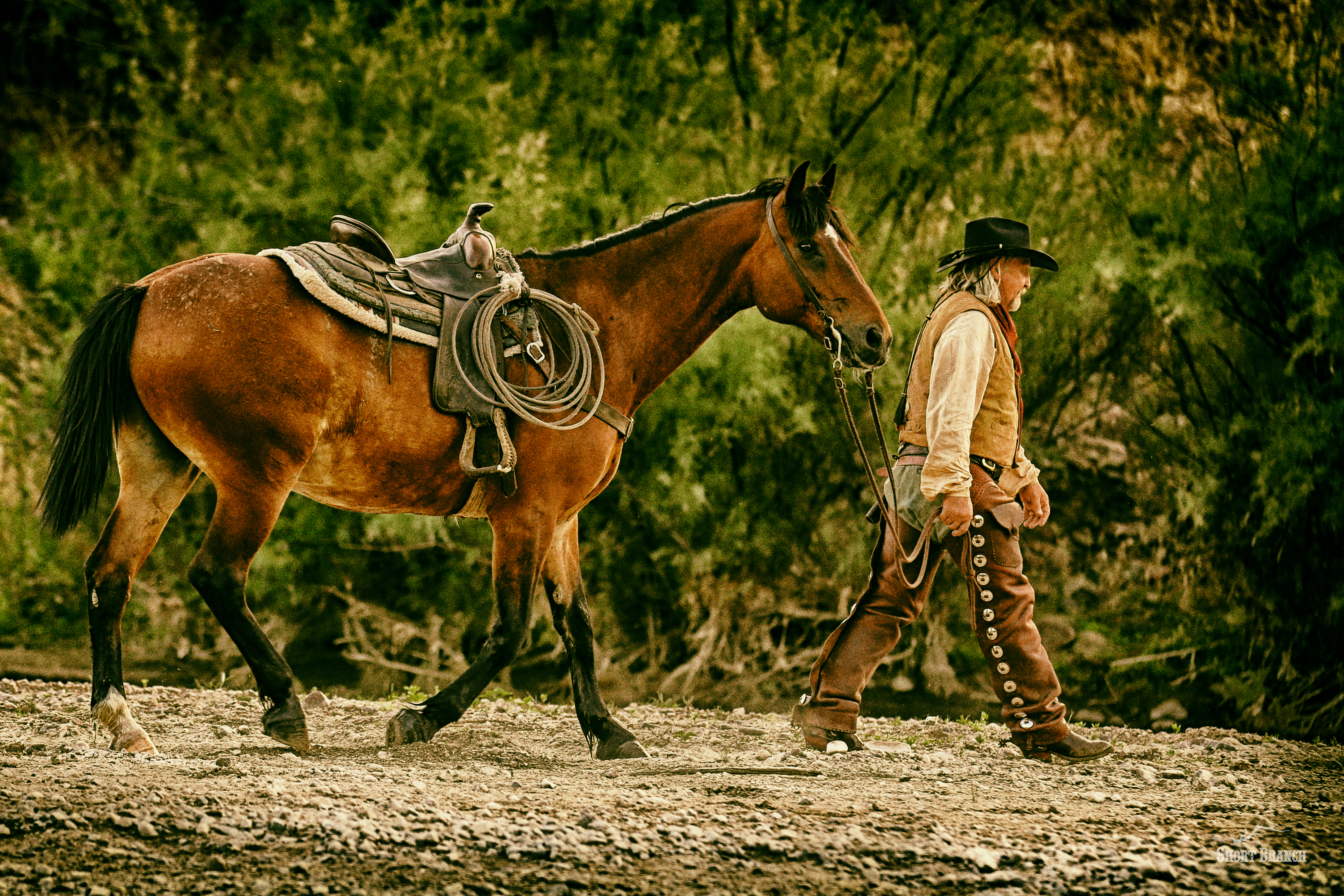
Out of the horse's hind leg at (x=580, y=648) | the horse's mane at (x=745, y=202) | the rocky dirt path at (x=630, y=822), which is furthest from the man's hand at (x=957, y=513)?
the horse's hind leg at (x=580, y=648)

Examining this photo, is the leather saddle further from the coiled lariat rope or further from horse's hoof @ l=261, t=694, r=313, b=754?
horse's hoof @ l=261, t=694, r=313, b=754

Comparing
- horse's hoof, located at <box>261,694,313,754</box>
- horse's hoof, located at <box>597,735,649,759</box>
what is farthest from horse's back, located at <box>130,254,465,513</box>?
horse's hoof, located at <box>597,735,649,759</box>

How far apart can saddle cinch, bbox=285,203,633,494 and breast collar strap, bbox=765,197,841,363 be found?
0.99 meters

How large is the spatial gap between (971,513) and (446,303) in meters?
2.43

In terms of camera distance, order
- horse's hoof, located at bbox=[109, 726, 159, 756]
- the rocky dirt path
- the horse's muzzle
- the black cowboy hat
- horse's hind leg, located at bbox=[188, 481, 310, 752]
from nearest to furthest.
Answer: the rocky dirt path → horse's hind leg, located at bbox=[188, 481, 310, 752] → horse's hoof, located at bbox=[109, 726, 159, 756] → the horse's muzzle → the black cowboy hat

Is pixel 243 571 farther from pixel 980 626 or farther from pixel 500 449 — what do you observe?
pixel 980 626

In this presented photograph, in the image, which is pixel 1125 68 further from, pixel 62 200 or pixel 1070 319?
pixel 62 200

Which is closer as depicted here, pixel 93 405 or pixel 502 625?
pixel 93 405

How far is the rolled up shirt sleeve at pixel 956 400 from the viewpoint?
198 inches

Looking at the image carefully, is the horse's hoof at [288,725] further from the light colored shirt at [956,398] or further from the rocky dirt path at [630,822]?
the light colored shirt at [956,398]

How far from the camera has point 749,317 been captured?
28.3 ft

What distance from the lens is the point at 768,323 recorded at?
8.76 m

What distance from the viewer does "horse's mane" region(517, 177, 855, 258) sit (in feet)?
17.5

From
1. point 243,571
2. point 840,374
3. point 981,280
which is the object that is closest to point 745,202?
point 840,374
